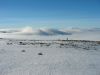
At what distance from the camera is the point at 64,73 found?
14383 millimetres

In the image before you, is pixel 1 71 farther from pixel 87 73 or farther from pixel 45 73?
pixel 87 73

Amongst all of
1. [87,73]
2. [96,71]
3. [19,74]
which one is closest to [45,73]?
[19,74]

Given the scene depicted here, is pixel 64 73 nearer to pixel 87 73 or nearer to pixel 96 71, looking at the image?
pixel 87 73

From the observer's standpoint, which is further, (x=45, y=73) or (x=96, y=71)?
(x=96, y=71)

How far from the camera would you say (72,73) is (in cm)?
1436

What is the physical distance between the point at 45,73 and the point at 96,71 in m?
4.19

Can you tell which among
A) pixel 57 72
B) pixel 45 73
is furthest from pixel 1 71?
pixel 57 72

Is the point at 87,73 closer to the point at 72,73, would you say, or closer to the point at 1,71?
the point at 72,73

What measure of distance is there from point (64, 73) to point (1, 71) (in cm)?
484

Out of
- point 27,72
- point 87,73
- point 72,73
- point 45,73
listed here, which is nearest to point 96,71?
point 87,73

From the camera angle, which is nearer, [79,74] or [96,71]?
[79,74]

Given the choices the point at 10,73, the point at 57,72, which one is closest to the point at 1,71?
the point at 10,73

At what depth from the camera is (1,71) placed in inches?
575

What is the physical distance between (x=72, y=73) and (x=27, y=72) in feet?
11.2
